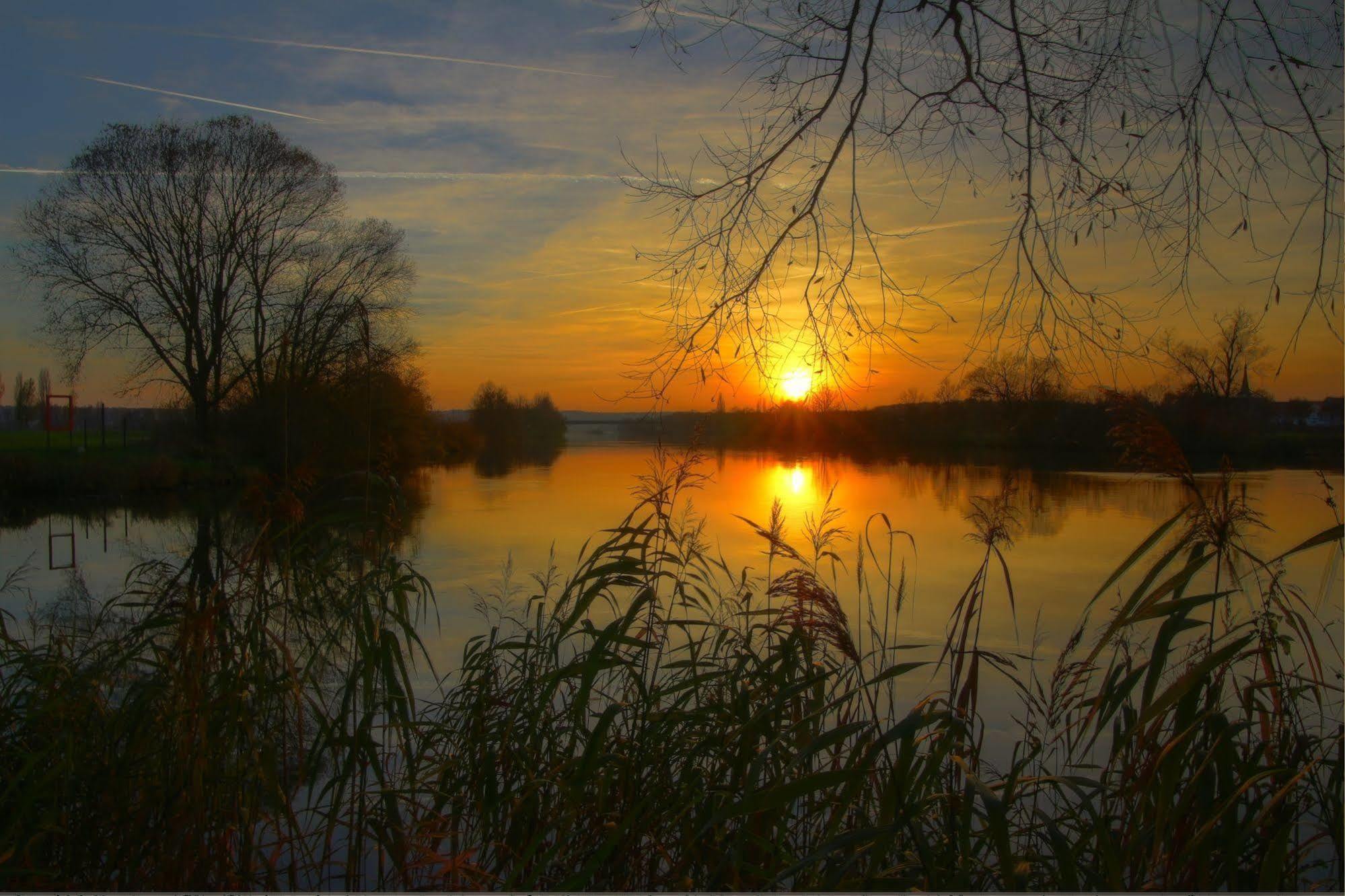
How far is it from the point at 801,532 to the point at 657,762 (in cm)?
516

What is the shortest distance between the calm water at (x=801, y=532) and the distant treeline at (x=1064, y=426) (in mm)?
356

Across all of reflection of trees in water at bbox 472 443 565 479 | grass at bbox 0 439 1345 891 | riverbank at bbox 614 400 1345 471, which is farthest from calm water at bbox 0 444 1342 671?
reflection of trees in water at bbox 472 443 565 479

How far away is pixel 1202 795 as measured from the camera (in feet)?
5.28

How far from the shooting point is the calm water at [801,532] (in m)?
6.30

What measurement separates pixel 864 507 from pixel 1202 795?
9.63m

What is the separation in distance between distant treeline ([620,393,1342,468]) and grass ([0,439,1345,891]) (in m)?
0.34

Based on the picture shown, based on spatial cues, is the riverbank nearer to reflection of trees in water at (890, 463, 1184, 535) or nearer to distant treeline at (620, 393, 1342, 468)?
distant treeline at (620, 393, 1342, 468)

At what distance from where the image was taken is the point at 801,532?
23.9ft

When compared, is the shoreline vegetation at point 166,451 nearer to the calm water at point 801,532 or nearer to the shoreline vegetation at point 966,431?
the calm water at point 801,532

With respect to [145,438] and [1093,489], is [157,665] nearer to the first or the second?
[1093,489]

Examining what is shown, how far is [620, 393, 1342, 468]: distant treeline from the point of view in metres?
2.70

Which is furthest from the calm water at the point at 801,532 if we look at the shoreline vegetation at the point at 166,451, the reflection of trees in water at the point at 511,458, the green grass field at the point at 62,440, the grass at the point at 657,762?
the reflection of trees in water at the point at 511,458

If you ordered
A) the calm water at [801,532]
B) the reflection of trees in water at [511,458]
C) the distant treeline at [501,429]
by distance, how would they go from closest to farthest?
the calm water at [801,532], the distant treeline at [501,429], the reflection of trees in water at [511,458]

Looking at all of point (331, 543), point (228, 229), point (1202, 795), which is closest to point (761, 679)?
point (1202, 795)
